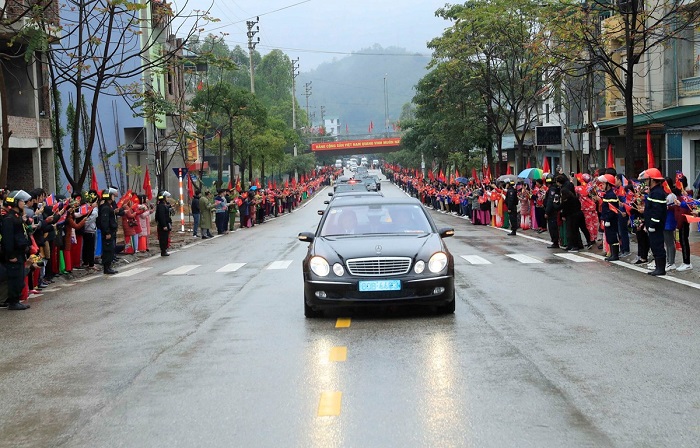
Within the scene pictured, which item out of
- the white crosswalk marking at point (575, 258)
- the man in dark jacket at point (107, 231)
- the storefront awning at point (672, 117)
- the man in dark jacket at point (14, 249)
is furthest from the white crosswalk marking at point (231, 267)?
the storefront awning at point (672, 117)

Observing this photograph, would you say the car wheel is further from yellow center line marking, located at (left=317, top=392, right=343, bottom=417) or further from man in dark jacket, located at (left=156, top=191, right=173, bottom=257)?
man in dark jacket, located at (left=156, top=191, right=173, bottom=257)

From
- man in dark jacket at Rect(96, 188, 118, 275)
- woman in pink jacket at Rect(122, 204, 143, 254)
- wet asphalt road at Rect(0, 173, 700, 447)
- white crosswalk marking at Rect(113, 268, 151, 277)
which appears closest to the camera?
wet asphalt road at Rect(0, 173, 700, 447)

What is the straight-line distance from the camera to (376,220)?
12.7 metres

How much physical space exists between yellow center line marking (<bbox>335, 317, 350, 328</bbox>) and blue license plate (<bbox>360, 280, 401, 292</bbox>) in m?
0.48

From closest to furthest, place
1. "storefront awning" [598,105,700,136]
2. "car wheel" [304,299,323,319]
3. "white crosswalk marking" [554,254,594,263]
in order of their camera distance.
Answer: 1. "car wheel" [304,299,323,319]
2. "white crosswalk marking" [554,254,594,263]
3. "storefront awning" [598,105,700,136]

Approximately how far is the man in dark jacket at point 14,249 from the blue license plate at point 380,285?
600 centimetres

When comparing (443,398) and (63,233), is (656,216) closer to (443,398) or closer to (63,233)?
(443,398)

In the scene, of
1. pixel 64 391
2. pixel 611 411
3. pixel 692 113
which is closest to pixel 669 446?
pixel 611 411

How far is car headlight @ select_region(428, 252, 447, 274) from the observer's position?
11.3m

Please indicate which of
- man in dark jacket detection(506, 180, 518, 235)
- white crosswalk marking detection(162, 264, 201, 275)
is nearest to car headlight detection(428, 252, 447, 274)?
white crosswalk marking detection(162, 264, 201, 275)

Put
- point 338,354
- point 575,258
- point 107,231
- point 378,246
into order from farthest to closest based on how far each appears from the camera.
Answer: point 107,231 < point 575,258 < point 378,246 < point 338,354

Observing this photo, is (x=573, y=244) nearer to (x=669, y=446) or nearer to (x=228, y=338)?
(x=228, y=338)

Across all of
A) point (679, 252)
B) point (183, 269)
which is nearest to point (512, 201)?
point (679, 252)

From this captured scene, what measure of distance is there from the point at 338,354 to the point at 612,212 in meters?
11.8
